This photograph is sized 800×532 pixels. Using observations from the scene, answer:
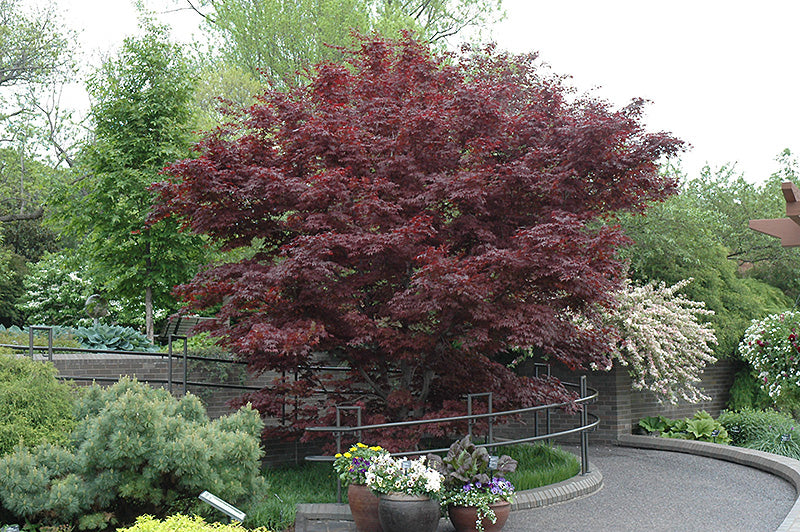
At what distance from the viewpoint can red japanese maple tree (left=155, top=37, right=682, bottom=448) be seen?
802cm

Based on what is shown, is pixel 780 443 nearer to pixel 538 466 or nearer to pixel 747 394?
pixel 747 394

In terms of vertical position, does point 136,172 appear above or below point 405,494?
above

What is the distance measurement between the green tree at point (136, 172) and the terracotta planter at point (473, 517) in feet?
26.6

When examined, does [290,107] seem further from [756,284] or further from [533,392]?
[756,284]

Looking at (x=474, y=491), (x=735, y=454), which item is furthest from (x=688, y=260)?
(x=474, y=491)

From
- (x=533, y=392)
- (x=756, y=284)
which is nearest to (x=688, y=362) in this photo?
(x=533, y=392)

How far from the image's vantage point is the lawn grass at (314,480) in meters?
7.11

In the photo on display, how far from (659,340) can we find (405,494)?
24.6ft

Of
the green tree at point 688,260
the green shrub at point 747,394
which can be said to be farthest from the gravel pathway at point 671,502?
the green tree at point 688,260

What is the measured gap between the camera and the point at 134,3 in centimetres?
2308

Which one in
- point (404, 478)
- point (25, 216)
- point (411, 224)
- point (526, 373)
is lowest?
point (404, 478)

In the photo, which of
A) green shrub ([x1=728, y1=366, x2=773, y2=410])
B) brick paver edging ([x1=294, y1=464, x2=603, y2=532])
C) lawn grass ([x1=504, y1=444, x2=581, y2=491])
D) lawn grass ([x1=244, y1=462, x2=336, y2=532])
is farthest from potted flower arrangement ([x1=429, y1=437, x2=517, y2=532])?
green shrub ([x1=728, y1=366, x2=773, y2=410])

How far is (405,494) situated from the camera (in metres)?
6.64

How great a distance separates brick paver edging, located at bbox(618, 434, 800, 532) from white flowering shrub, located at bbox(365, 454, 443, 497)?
138 inches
